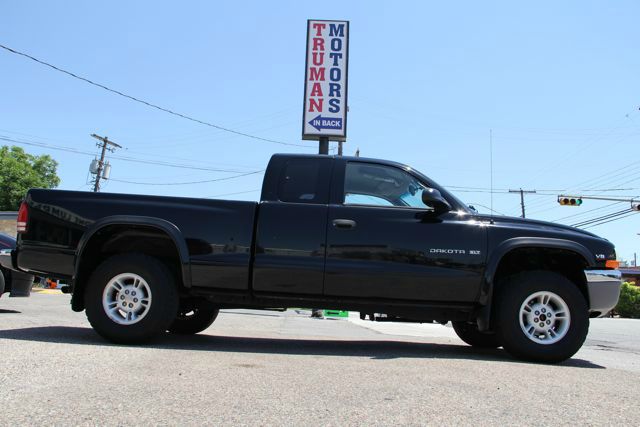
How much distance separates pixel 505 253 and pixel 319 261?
1.82 meters

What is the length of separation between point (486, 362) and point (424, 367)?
848 millimetres

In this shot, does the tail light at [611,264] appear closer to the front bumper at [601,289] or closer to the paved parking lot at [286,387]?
the front bumper at [601,289]

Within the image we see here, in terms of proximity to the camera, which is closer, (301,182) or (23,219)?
(23,219)

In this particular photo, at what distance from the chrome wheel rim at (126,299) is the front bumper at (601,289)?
4.39 m

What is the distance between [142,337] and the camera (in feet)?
16.7

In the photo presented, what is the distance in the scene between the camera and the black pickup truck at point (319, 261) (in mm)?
5137

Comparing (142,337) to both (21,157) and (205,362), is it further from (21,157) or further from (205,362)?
(21,157)

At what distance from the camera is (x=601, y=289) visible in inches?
211

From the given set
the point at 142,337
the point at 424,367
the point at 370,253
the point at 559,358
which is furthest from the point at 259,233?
→ the point at 559,358

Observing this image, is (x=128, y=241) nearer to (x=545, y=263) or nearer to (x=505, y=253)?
(x=505, y=253)

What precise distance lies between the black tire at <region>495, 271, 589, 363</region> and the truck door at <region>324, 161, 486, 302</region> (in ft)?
1.29

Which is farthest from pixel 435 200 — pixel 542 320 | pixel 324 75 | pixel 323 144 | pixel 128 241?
pixel 323 144

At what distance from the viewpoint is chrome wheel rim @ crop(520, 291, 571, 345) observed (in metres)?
5.19

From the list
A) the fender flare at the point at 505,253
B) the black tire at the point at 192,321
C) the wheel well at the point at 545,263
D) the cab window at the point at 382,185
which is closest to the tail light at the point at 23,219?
the black tire at the point at 192,321
